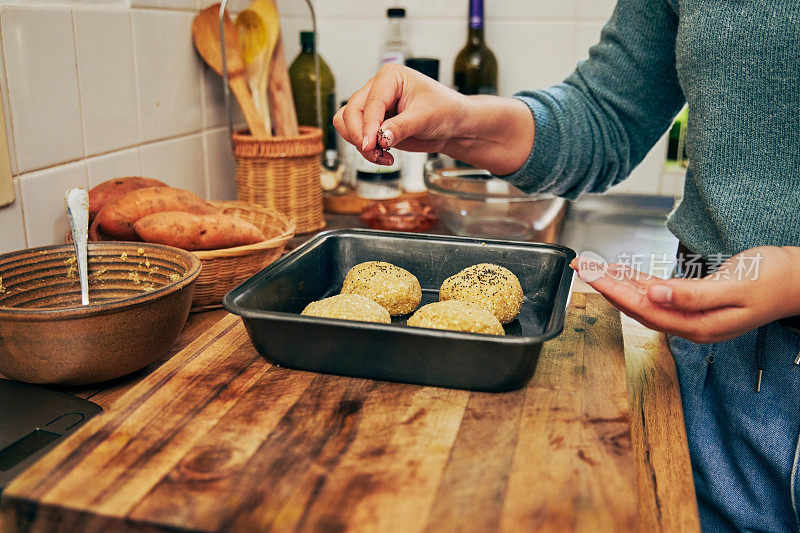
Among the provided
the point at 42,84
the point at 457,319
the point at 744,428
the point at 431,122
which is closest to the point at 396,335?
the point at 457,319

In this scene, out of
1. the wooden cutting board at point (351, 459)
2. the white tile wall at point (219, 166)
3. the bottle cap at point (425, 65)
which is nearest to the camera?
the wooden cutting board at point (351, 459)

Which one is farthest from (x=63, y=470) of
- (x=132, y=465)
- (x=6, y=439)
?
(x=6, y=439)

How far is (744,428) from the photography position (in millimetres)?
856

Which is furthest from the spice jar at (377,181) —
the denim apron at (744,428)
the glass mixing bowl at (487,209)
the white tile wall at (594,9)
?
the denim apron at (744,428)

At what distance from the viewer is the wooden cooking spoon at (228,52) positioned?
139 cm

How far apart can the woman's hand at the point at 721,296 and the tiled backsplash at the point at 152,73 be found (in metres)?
0.82

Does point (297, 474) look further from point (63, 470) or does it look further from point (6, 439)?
point (6, 439)

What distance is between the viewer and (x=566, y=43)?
177 centimetres

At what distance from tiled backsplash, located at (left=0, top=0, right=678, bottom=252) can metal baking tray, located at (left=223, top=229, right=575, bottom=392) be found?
0.46 meters

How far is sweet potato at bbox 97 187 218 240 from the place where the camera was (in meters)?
0.98

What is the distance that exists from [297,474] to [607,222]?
4.61 feet

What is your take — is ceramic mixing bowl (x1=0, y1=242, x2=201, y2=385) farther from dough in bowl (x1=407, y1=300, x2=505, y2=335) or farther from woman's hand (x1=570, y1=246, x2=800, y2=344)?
woman's hand (x1=570, y1=246, x2=800, y2=344)

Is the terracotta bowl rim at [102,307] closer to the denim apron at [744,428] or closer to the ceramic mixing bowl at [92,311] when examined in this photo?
the ceramic mixing bowl at [92,311]

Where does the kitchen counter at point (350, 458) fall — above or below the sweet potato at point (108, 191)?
below
